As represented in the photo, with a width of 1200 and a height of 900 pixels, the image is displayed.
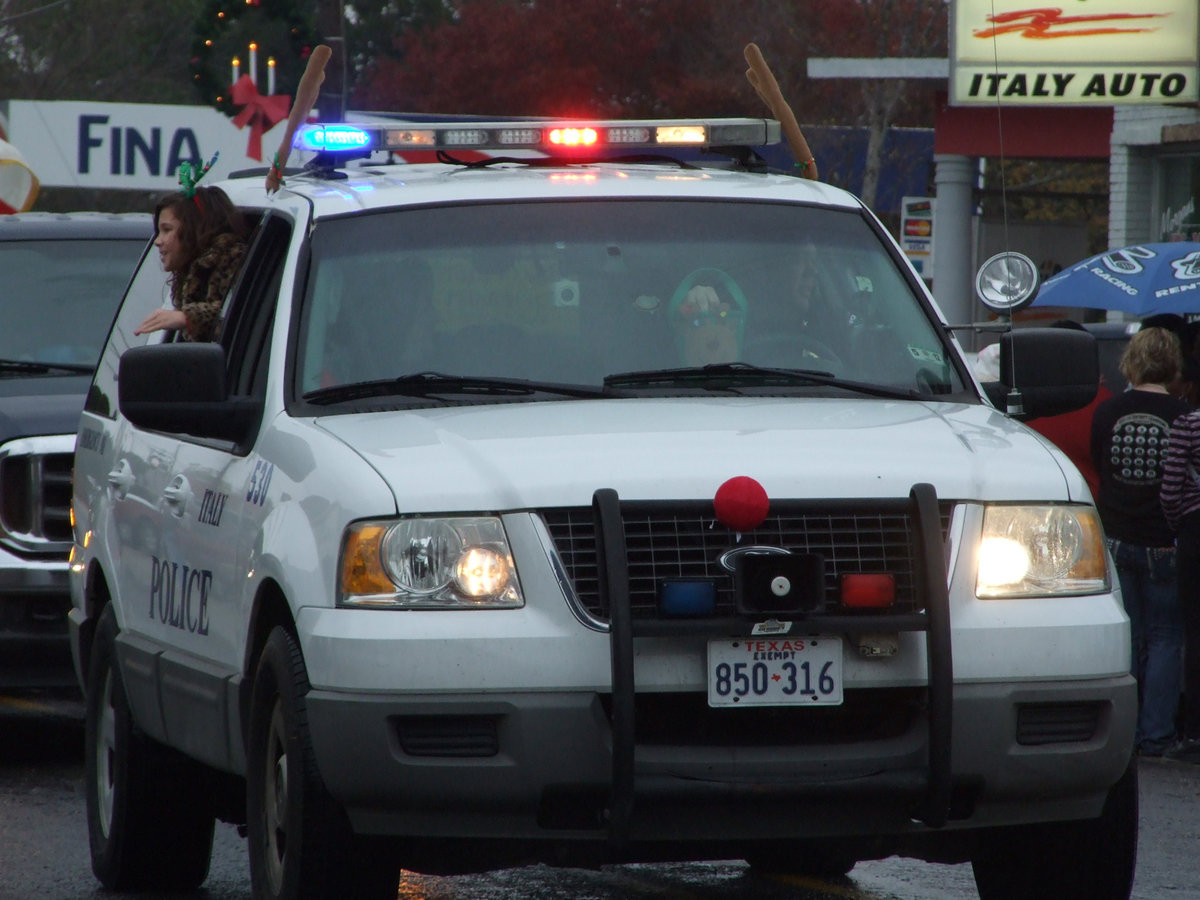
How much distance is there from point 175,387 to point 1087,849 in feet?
7.74

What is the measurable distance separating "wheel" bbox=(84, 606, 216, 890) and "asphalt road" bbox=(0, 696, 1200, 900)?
8 cm

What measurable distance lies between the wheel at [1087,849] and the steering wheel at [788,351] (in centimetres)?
127

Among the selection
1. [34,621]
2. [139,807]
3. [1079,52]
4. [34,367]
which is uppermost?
[1079,52]

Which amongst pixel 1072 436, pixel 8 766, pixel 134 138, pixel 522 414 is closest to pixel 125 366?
pixel 522 414

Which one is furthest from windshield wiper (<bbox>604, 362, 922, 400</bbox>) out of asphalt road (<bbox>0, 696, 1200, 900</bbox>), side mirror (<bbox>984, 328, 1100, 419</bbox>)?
asphalt road (<bbox>0, 696, 1200, 900</bbox>)

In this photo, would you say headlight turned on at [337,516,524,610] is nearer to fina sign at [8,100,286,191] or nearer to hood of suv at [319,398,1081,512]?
hood of suv at [319,398,1081,512]

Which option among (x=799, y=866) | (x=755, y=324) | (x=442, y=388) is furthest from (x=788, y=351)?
(x=799, y=866)

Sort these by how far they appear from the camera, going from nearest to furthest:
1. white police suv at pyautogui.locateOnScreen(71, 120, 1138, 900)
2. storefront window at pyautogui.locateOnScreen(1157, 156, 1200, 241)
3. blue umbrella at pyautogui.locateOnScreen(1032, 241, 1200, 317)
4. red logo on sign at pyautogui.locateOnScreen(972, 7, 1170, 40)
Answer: white police suv at pyautogui.locateOnScreen(71, 120, 1138, 900) → blue umbrella at pyautogui.locateOnScreen(1032, 241, 1200, 317) → red logo on sign at pyautogui.locateOnScreen(972, 7, 1170, 40) → storefront window at pyautogui.locateOnScreen(1157, 156, 1200, 241)

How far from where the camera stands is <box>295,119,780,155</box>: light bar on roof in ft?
20.9

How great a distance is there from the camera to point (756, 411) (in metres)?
5.16

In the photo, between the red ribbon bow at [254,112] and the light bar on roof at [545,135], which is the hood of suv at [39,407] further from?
the red ribbon bow at [254,112]

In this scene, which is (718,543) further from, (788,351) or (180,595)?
(180,595)

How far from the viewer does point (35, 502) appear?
29.5 ft

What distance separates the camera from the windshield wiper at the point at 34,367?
383 inches
